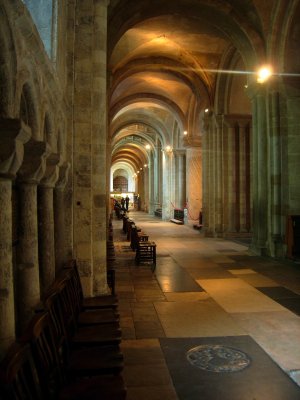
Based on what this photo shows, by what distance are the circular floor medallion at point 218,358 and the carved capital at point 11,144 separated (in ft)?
9.26

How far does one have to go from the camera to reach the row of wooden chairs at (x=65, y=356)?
211 centimetres

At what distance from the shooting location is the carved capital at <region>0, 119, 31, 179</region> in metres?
2.48

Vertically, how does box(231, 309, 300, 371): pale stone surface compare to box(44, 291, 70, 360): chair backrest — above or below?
below

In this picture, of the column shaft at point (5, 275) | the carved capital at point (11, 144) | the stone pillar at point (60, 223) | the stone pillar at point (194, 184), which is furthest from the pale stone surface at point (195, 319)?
the stone pillar at point (194, 184)

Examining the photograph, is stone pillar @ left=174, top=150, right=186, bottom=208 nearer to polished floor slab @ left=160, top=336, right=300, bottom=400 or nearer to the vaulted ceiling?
the vaulted ceiling

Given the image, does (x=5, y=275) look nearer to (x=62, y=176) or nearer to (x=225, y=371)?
(x=225, y=371)

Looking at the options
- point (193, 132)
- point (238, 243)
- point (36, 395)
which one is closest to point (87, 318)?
point (36, 395)

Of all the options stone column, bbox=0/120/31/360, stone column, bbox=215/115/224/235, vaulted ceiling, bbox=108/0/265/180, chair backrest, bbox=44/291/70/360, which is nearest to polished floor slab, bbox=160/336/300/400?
chair backrest, bbox=44/291/70/360

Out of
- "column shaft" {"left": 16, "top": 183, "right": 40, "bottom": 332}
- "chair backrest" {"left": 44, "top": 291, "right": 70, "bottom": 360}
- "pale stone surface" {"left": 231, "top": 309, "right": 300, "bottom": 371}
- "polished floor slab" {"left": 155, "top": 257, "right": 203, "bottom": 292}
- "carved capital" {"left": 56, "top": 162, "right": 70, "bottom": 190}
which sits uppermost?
"carved capital" {"left": 56, "top": 162, "right": 70, "bottom": 190}

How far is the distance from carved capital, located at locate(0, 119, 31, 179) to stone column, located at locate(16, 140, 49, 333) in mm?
718

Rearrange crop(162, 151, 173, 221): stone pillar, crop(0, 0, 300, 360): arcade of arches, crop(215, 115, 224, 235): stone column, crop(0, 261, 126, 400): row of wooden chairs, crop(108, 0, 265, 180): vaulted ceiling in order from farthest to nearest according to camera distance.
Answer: crop(162, 151, 173, 221): stone pillar, crop(215, 115, 224, 235): stone column, crop(108, 0, 265, 180): vaulted ceiling, crop(0, 0, 300, 360): arcade of arches, crop(0, 261, 126, 400): row of wooden chairs

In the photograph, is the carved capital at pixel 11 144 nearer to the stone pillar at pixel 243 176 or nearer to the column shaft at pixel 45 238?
the column shaft at pixel 45 238

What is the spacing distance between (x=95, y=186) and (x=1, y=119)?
3771 millimetres

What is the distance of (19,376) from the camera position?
209 cm
